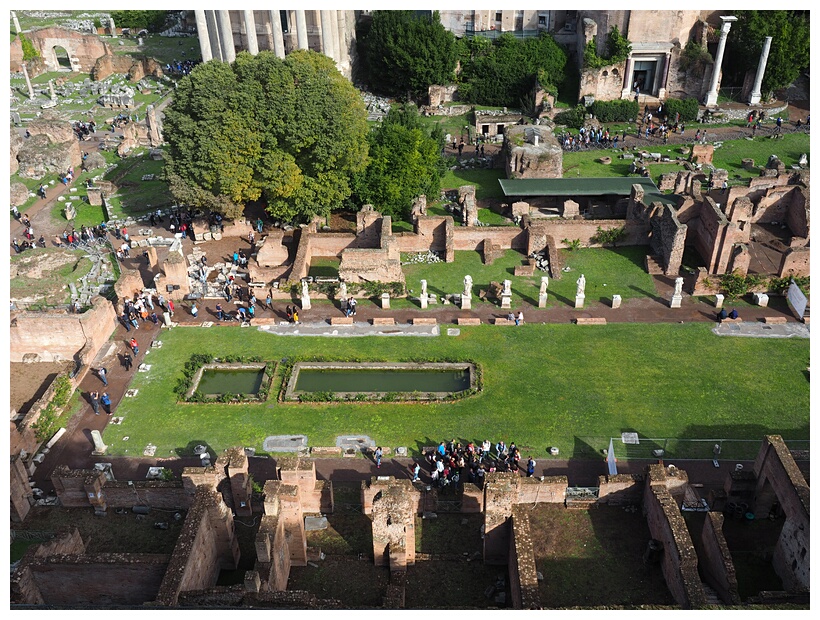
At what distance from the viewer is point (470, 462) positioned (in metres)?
26.4

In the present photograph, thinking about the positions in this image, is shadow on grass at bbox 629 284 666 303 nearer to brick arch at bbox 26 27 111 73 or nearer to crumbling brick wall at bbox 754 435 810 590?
crumbling brick wall at bbox 754 435 810 590

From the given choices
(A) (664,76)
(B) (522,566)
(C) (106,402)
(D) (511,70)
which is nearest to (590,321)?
(B) (522,566)

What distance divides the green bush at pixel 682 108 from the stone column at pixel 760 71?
563 centimetres

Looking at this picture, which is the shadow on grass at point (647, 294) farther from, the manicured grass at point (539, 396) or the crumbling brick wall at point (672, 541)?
the crumbling brick wall at point (672, 541)

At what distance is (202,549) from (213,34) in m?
55.4

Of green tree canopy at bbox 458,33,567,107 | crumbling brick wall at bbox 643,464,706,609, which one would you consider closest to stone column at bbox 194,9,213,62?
green tree canopy at bbox 458,33,567,107

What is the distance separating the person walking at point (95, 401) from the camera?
96.7ft

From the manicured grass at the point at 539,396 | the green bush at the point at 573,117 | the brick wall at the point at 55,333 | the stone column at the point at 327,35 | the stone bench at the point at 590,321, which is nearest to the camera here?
the manicured grass at the point at 539,396

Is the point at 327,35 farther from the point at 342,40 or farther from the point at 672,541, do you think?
the point at 672,541

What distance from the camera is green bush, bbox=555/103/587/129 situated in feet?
193

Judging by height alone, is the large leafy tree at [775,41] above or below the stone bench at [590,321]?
above

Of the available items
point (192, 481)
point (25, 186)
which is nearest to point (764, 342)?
point (192, 481)

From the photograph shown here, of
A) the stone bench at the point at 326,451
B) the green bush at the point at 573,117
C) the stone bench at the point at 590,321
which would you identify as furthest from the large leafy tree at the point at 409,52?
the stone bench at the point at 326,451

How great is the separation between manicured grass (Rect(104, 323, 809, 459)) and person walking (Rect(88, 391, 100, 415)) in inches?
36.1
